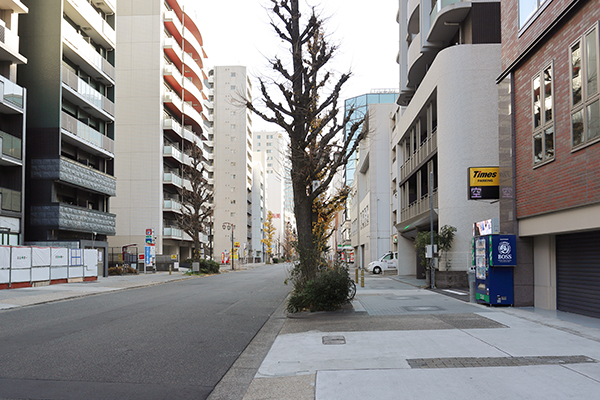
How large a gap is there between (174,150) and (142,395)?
5337 cm

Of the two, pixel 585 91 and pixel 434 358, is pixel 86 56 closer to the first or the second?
pixel 585 91

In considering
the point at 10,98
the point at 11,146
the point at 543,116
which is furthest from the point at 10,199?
the point at 543,116

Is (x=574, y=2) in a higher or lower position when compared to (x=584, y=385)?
higher

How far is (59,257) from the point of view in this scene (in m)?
27.0

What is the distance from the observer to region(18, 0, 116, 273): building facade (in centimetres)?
3394

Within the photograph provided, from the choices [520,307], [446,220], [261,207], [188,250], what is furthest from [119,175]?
[261,207]

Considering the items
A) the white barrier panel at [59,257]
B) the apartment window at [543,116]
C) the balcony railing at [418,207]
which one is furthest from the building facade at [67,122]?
the apartment window at [543,116]

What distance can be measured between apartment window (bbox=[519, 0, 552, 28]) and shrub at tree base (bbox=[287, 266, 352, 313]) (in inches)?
321

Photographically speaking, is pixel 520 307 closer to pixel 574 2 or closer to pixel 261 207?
pixel 574 2

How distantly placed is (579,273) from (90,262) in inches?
1049

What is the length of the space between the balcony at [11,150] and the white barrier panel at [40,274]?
7770 mm

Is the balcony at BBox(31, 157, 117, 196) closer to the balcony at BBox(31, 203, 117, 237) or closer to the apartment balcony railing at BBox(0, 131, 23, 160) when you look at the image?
the balcony at BBox(31, 203, 117, 237)

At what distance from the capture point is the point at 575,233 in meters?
12.0

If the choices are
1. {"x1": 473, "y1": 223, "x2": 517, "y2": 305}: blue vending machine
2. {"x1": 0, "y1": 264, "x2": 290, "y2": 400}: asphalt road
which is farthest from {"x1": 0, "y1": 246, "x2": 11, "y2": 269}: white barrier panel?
{"x1": 473, "y1": 223, "x2": 517, "y2": 305}: blue vending machine
